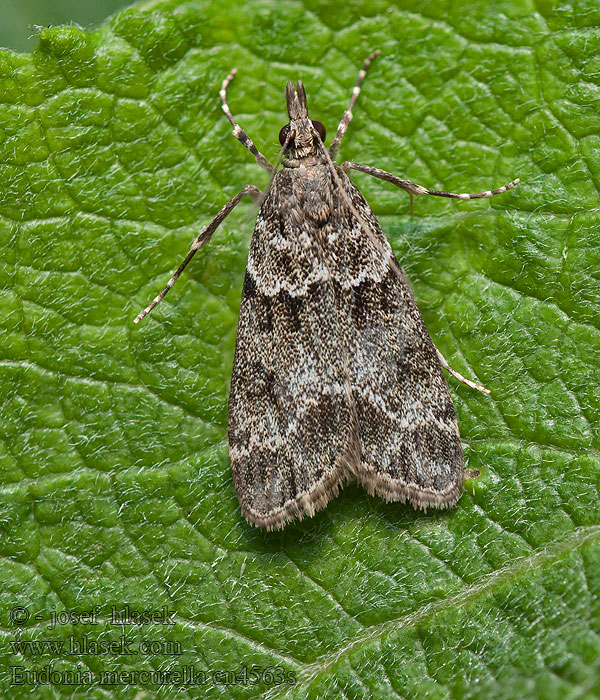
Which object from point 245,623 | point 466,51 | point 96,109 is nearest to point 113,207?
point 96,109

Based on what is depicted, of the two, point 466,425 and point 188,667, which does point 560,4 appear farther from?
point 188,667

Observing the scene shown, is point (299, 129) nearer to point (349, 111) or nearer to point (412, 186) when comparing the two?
point (349, 111)

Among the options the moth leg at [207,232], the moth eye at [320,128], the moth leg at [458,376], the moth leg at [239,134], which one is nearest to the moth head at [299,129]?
the moth eye at [320,128]

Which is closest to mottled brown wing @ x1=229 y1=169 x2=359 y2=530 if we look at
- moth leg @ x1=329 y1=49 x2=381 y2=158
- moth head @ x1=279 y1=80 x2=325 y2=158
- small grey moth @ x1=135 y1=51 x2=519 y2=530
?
small grey moth @ x1=135 y1=51 x2=519 y2=530

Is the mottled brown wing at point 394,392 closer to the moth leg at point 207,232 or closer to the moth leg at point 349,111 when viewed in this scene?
the moth leg at point 349,111

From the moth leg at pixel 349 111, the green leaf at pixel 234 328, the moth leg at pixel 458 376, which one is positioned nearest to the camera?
the green leaf at pixel 234 328

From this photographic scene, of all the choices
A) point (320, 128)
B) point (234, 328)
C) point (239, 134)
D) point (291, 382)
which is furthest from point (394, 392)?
point (239, 134)

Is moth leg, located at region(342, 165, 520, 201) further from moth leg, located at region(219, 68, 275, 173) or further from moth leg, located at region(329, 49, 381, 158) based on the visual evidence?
moth leg, located at region(219, 68, 275, 173)
